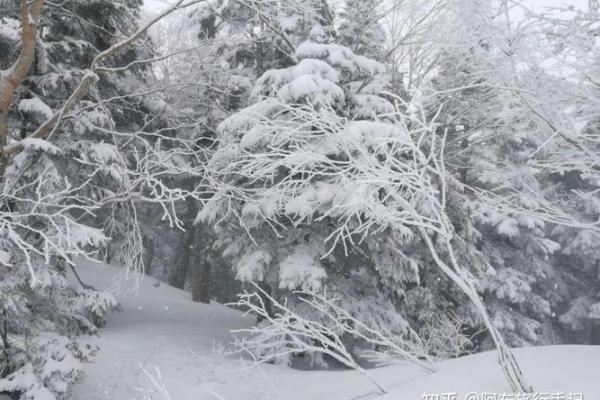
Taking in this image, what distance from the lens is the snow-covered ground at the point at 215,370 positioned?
350cm

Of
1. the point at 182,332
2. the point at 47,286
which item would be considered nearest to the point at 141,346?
the point at 182,332

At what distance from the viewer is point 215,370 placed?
9406 mm

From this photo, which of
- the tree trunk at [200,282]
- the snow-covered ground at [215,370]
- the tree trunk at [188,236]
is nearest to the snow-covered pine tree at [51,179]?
the snow-covered ground at [215,370]

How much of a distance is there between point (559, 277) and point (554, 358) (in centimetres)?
2162

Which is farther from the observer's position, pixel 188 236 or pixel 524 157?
pixel 188 236

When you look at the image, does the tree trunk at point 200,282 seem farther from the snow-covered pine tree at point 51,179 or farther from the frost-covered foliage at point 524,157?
the frost-covered foliage at point 524,157

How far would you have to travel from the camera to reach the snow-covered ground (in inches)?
138

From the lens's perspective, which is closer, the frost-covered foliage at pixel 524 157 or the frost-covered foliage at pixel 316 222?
the frost-covered foliage at pixel 524 157

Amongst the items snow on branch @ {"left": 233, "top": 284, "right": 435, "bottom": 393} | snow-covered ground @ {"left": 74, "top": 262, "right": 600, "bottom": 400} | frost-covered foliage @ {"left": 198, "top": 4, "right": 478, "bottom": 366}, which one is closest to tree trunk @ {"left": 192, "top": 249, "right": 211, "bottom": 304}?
snow-covered ground @ {"left": 74, "top": 262, "right": 600, "bottom": 400}

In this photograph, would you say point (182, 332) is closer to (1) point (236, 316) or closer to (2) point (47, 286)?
(1) point (236, 316)

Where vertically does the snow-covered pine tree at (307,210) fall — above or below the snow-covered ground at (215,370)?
above

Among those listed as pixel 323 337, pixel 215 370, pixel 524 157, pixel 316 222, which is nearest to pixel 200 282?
pixel 316 222

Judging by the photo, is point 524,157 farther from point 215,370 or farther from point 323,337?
point 323,337

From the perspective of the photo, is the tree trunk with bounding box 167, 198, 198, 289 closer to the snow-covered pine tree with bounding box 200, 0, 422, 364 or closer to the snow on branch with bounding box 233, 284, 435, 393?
the snow-covered pine tree with bounding box 200, 0, 422, 364
